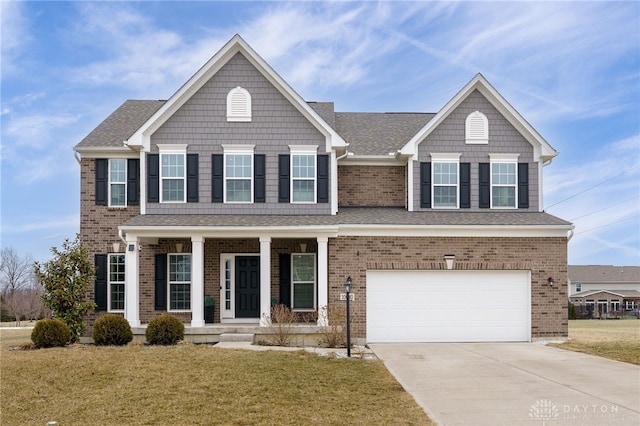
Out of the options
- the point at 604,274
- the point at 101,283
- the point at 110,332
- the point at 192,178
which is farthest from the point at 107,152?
the point at 604,274

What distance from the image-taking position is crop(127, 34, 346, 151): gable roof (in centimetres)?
1955

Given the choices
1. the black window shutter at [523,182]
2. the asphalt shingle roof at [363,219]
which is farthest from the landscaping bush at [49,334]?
the black window shutter at [523,182]

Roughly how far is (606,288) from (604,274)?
1744 millimetres

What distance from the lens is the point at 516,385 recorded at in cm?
1156

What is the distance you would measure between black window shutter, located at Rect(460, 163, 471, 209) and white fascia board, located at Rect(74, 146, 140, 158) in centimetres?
1045

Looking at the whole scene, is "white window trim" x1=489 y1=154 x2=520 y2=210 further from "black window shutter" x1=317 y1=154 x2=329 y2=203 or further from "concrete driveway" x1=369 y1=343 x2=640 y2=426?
"black window shutter" x1=317 y1=154 x2=329 y2=203

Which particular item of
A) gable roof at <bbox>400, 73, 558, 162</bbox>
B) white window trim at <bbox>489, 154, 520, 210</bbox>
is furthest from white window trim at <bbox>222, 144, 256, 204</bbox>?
white window trim at <bbox>489, 154, 520, 210</bbox>

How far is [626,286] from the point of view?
69.8m

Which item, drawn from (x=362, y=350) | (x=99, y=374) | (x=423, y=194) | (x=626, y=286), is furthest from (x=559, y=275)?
(x=626, y=286)

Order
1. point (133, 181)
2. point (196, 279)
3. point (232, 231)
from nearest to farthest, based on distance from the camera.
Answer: point (232, 231), point (196, 279), point (133, 181)

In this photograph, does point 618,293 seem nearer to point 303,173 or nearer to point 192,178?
point 303,173

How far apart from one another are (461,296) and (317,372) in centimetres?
769

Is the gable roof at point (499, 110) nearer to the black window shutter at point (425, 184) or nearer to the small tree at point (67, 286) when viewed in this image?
the black window shutter at point (425, 184)

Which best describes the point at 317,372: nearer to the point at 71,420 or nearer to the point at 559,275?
the point at 71,420
